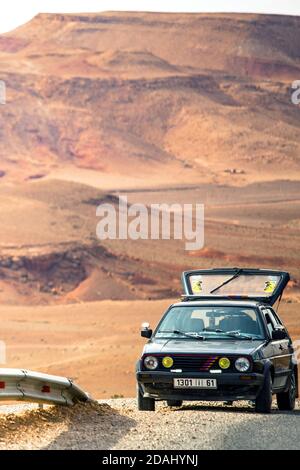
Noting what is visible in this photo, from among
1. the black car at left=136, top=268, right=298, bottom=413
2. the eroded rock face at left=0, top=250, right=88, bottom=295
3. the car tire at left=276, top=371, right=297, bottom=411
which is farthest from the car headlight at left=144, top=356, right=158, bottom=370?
the eroded rock face at left=0, top=250, right=88, bottom=295

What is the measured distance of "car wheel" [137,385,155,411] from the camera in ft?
54.8

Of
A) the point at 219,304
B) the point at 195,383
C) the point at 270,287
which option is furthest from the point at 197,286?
the point at 195,383

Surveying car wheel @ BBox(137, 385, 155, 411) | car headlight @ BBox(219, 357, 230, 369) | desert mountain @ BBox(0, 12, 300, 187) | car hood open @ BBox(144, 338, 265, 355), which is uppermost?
car hood open @ BBox(144, 338, 265, 355)

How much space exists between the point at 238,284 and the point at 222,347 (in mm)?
2537

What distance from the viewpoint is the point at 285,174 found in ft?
414

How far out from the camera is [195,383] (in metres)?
16.1

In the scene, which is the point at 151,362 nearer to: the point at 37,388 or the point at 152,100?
the point at 37,388

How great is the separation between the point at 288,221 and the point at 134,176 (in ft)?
95.4

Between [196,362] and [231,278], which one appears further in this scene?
[231,278]

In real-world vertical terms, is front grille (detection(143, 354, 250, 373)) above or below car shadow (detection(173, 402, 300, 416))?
above

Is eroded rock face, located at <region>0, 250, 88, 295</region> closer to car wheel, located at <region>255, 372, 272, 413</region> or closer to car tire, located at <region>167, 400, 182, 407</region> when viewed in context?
car tire, located at <region>167, 400, 182, 407</region>

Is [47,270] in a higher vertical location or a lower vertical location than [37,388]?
lower

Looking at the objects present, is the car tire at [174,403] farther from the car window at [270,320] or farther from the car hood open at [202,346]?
the car window at [270,320]
